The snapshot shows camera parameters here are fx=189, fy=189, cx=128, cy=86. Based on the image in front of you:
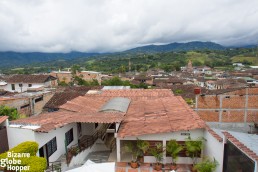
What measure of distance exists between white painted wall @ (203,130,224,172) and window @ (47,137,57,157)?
34.0 ft

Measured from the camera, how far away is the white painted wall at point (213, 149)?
10417mm

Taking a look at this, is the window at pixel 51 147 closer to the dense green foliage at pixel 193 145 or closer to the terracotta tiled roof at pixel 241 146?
the dense green foliage at pixel 193 145

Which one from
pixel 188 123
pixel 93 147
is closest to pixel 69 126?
pixel 93 147

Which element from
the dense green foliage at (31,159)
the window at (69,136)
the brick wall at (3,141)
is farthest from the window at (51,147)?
the dense green foliage at (31,159)

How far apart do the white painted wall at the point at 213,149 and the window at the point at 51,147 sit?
34.0ft

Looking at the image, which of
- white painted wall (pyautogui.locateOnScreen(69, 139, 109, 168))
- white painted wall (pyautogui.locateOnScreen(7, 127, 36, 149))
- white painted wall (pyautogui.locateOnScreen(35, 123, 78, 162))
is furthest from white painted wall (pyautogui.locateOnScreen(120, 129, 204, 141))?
white painted wall (pyautogui.locateOnScreen(7, 127, 36, 149))

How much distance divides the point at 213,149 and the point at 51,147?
1040cm

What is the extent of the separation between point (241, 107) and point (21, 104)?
23.7 m

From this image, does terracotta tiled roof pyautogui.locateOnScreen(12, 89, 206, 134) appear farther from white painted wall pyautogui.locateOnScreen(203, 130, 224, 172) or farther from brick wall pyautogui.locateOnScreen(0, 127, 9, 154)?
brick wall pyautogui.locateOnScreen(0, 127, 9, 154)

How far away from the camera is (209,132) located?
12.0 meters

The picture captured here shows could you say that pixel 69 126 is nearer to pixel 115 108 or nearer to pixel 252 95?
pixel 115 108

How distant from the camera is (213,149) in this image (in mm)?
11500

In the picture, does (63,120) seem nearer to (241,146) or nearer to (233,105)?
(241,146)

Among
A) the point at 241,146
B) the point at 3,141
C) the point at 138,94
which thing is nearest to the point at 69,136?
the point at 3,141
